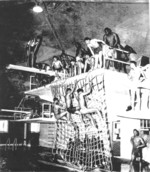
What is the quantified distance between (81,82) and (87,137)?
1.28m

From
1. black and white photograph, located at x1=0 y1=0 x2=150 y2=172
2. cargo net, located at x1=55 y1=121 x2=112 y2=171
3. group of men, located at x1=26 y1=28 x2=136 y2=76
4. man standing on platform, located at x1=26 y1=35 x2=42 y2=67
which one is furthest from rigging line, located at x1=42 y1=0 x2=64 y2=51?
cargo net, located at x1=55 y1=121 x2=112 y2=171

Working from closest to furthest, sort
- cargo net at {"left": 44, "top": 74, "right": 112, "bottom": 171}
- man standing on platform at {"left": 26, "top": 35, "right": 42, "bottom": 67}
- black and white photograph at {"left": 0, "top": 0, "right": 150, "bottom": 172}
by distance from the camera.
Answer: black and white photograph at {"left": 0, "top": 0, "right": 150, "bottom": 172}
cargo net at {"left": 44, "top": 74, "right": 112, "bottom": 171}
man standing on platform at {"left": 26, "top": 35, "right": 42, "bottom": 67}

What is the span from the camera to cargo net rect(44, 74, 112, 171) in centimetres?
545

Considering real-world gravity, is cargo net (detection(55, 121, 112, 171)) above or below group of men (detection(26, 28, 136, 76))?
below

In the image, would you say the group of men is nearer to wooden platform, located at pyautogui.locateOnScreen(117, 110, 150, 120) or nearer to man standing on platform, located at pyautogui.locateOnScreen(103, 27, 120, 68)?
man standing on platform, located at pyautogui.locateOnScreen(103, 27, 120, 68)

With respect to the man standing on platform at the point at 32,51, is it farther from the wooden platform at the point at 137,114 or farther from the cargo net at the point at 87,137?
the wooden platform at the point at 137,114

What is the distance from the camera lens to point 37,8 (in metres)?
5.43

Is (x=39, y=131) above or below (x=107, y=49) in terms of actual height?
below

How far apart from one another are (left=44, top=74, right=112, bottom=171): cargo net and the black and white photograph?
0.07ft

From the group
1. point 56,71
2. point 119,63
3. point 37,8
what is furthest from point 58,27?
point 119,63

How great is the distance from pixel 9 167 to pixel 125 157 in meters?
2.47

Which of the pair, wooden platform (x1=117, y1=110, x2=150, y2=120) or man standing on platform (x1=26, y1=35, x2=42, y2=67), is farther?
man standing on platform (x1=26, y1=35, x2=42, y2=67)

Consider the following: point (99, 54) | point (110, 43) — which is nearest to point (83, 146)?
point (99, 54)

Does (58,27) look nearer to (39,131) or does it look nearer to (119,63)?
(119,63)
